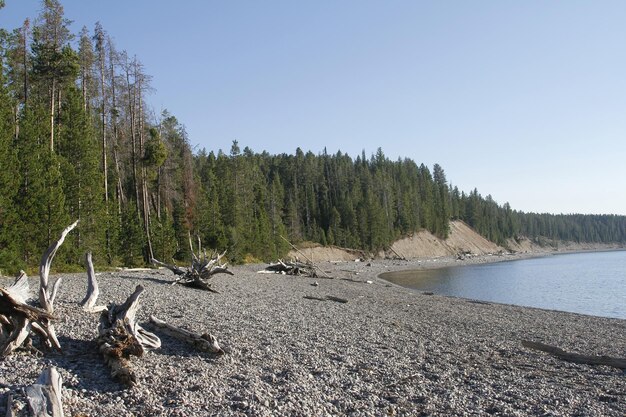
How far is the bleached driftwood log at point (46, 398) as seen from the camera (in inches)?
219

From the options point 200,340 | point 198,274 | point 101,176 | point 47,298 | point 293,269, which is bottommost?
point 293,269

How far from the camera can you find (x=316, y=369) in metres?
9.52

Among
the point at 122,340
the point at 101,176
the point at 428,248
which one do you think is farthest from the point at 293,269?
the point at 428,248

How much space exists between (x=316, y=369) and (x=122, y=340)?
3633 millimetres

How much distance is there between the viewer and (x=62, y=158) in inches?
1119

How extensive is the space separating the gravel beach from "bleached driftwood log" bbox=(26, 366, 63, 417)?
0.72 feet

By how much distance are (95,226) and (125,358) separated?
76.9 ft

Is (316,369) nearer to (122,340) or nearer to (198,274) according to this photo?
(122,340)

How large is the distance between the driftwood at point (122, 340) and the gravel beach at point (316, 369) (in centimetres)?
16

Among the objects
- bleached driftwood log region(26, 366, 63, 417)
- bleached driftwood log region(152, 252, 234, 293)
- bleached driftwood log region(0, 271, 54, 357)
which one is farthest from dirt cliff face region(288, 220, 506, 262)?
bleached driftwood log region(26, 366, 63, 417)

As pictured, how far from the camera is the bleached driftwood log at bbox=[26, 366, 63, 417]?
5567 mm

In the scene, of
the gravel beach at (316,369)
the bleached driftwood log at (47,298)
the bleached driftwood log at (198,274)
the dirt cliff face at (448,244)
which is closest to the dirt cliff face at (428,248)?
the dirt cliff face at (448,244)

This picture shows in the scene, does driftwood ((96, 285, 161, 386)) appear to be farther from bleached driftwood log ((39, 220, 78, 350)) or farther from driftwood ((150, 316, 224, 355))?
bleached driftwood log ((39, 220, 78, 350))

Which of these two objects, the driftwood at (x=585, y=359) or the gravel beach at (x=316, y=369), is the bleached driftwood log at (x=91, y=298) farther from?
the driftwood at (x=585, y=359)
